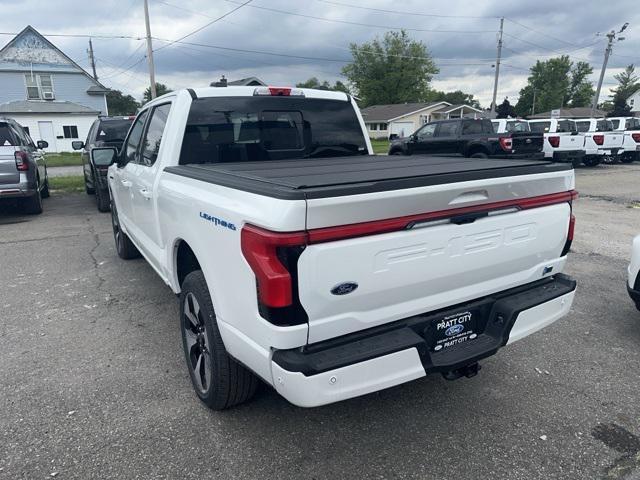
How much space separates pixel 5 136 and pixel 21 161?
1.24 m

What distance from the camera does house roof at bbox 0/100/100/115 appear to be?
101 feet

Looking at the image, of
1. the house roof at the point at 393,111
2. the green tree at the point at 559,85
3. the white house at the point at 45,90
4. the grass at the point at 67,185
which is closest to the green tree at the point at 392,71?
the house roof at the point at 393,111

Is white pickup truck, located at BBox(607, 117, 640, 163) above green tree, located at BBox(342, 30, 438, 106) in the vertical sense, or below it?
below

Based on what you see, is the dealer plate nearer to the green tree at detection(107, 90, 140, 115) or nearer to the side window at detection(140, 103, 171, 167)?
the side window at detection(140, 103, 171, 167)

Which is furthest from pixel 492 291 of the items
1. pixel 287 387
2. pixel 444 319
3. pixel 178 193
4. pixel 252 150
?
pixel 252 150

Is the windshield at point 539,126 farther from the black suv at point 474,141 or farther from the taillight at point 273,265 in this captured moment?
the taillight at point 273,265

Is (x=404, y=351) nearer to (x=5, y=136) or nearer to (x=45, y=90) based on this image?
(x=5, y=136)

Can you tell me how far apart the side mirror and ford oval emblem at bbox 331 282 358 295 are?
389 cm

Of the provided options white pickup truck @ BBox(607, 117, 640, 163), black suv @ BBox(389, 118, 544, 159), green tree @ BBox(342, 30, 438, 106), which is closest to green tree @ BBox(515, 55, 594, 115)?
green tree @ BBox(342, 30, 438, 106)

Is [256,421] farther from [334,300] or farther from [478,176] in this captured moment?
[478,176]

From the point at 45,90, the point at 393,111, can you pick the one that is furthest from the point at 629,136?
the point at 393,111

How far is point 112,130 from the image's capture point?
1043 cm

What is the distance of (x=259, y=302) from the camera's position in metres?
2.08

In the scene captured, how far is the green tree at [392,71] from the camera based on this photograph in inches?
2825
